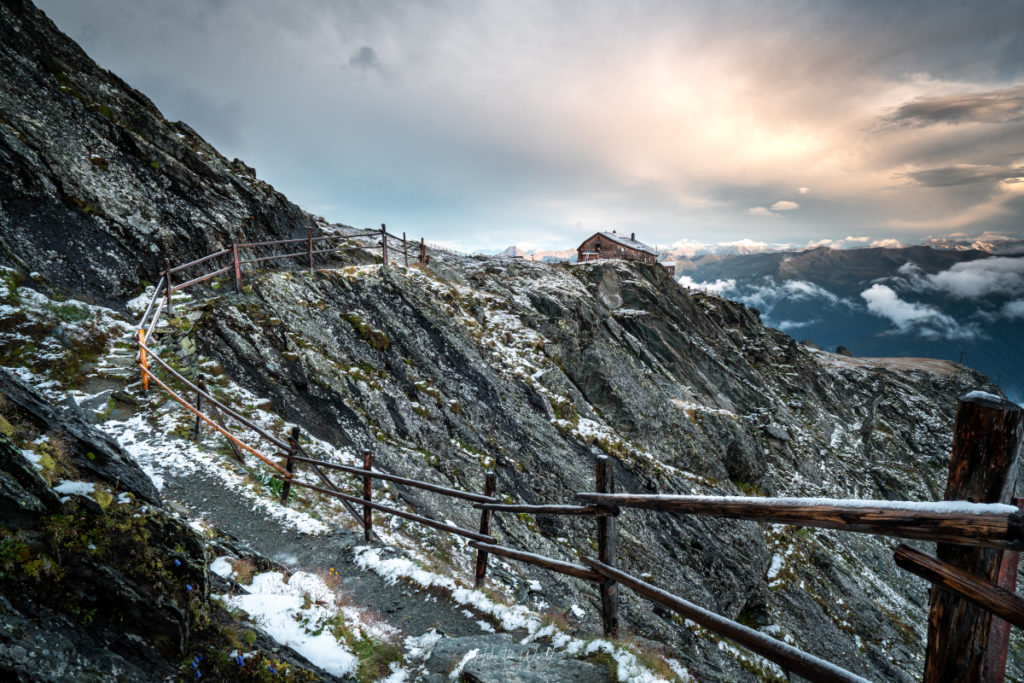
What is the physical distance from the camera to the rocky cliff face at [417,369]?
1377cm

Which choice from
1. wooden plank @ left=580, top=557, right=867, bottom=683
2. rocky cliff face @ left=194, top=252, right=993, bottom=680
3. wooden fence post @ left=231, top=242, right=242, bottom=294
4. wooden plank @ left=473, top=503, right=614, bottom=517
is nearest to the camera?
wooden plank @ left=580, top=557, right=867, bottom=683

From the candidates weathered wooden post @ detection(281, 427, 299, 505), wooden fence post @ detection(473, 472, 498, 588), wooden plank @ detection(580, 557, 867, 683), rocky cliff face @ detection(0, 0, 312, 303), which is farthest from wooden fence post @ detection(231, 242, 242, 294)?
wooden plank @ detection(580, 557, 867, 683)

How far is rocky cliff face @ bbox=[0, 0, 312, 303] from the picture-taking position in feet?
48.9

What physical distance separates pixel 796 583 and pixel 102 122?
1825 inches

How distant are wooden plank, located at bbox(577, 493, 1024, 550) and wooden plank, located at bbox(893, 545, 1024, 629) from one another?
135 mm

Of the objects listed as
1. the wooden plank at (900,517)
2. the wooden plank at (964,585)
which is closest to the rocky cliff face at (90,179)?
the wooden plank at (900,517)

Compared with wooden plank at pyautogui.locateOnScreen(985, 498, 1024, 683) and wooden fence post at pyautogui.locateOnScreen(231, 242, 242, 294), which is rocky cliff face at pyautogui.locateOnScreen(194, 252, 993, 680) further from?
wooden plank at pyautogui.locateOnScreen(985, 498, 1024, 683)

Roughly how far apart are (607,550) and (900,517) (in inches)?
131

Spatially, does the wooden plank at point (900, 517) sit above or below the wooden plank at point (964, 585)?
above

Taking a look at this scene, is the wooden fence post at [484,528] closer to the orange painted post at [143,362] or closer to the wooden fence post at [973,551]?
the wooden fence post at [973,551]

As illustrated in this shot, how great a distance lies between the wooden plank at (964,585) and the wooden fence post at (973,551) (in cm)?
7

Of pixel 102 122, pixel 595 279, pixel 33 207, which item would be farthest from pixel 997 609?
pixel 595 279

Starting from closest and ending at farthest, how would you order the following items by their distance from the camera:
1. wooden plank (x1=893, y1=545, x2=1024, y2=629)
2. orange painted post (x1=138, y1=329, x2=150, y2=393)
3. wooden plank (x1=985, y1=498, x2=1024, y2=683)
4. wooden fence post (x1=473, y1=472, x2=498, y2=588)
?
wooden plank (x1=893, y1=545, x2=1024, y2=629)
wooden plank (x1=985, y1=498, x2=1024, y2=683)
wooden fence post (x1=473, y1=472, x2=498, y2=588)
orange painted post (x1=138, y1=329, x2=150, y2=393)

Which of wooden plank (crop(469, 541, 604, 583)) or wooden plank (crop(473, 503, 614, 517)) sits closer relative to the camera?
wooden plank (crop(473, 503, 614, 517))
